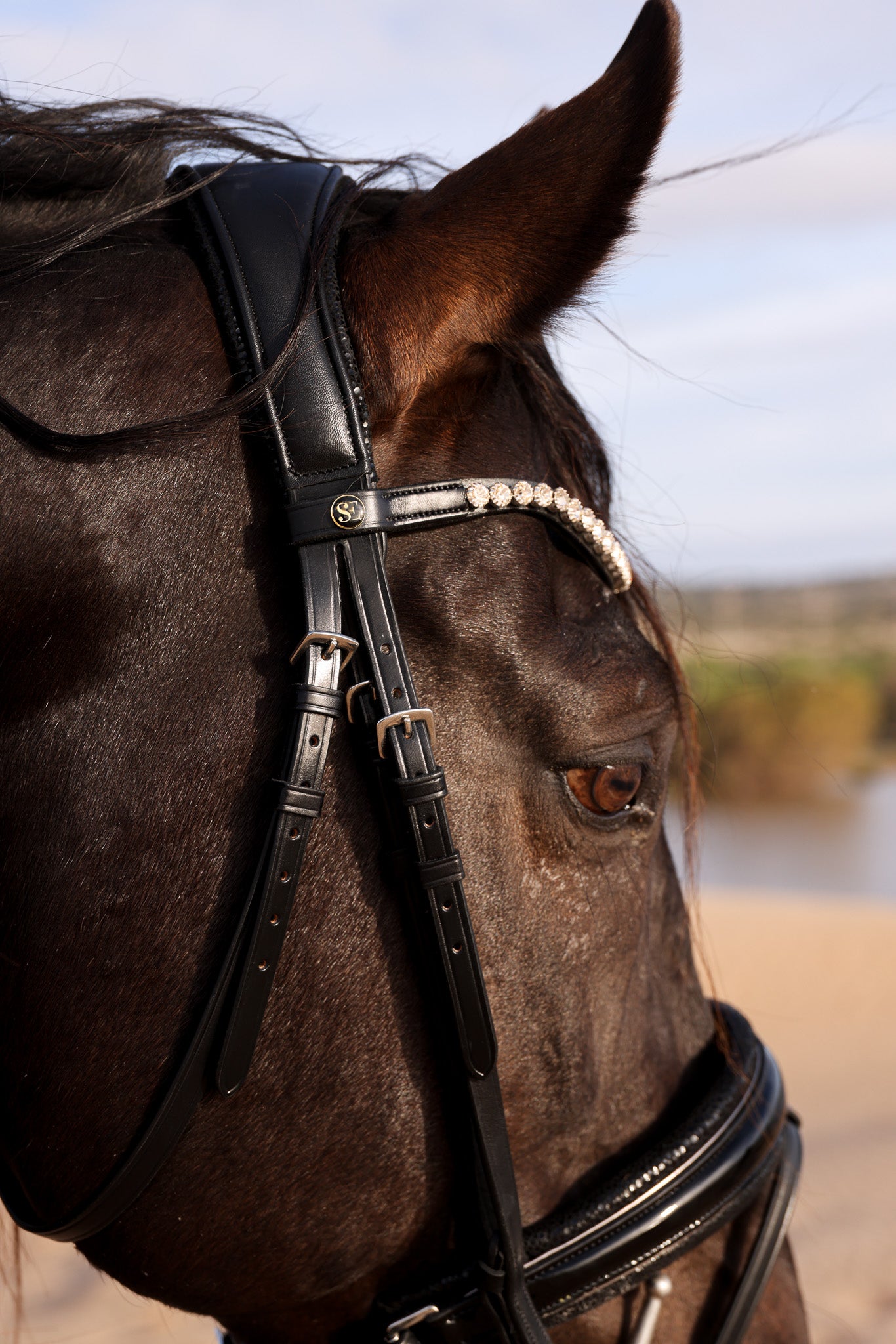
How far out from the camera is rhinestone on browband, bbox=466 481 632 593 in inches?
47.7

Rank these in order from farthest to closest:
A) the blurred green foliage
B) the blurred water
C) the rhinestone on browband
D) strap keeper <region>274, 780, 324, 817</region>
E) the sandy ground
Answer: the blurred green foliage, the blurred water, the sandy ground, the rhinestone on browband, strap keeper <region>274, 780, 324, 817</region>

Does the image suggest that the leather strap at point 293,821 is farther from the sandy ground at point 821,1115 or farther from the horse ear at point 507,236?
the sandy ground at point 821,1115

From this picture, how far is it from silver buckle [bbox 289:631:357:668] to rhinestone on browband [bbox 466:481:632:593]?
0.22 meters

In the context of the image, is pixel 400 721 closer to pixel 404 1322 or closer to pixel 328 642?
pixel 328 642

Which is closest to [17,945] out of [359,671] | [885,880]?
[359,671]

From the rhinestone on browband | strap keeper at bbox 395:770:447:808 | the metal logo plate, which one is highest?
the metal logo plate

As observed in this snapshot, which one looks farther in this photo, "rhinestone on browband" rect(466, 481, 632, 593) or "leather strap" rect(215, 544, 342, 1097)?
"rhinestone on browband" rect(466, 481, 632, 593)

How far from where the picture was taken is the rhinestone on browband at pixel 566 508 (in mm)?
1211

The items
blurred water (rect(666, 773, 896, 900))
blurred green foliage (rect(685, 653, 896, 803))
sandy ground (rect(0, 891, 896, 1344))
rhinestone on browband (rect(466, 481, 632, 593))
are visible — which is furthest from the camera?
blurred green foliage (rect(685, 653, 896, 803))

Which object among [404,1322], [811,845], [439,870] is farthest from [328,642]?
[811,845]

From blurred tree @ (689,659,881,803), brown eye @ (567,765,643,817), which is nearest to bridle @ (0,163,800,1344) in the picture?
brown eye @ (567,765,643,817)

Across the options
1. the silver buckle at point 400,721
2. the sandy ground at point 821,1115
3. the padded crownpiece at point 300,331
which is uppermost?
the padded crownpiece at point 300,331

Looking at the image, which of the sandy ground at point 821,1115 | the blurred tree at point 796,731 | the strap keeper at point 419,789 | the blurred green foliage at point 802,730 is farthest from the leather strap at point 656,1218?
the blurred tree at point 796,731

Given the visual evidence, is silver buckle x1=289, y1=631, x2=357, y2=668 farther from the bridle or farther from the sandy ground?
the sandy ground
